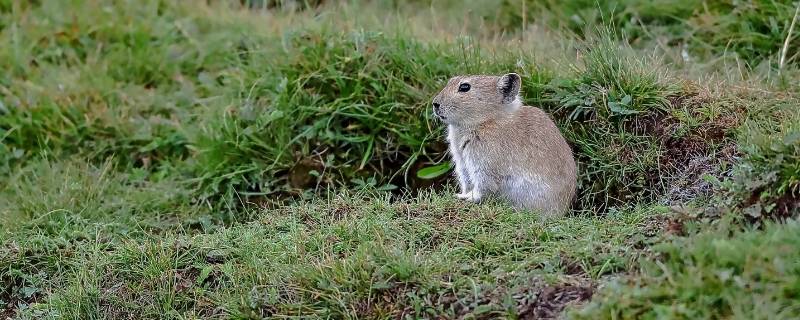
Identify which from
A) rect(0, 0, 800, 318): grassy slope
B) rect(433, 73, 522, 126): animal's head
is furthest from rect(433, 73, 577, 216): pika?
rect(0, 0, 800, 318): grassy slope

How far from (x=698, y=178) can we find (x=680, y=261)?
1.49m

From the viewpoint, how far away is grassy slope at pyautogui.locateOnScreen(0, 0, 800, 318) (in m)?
4.73

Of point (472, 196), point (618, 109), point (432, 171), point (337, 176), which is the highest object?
point (618, 109)

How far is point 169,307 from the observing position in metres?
5.22

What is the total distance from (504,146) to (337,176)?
4.09 feet

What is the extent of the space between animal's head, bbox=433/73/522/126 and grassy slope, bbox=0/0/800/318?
18.4 inches

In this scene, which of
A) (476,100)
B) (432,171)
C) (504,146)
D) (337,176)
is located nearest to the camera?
(504,146)

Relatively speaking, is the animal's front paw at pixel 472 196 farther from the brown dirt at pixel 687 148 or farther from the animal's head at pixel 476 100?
the brown dirt at pixel 687 148

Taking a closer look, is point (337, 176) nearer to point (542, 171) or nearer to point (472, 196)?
point (472, 196)

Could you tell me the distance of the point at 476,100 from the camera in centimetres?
620

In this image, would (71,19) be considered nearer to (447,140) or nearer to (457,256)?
(447,140)

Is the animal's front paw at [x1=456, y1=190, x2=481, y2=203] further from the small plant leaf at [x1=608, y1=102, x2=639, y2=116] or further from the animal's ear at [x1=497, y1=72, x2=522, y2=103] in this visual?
the small plant leaf at [x1=608, y1=102, x2=639, y2=116]

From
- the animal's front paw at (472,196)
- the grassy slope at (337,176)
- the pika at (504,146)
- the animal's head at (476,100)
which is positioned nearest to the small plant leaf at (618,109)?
the grassy slope at (337,176)

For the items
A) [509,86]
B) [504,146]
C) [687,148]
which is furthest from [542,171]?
[687,148]
